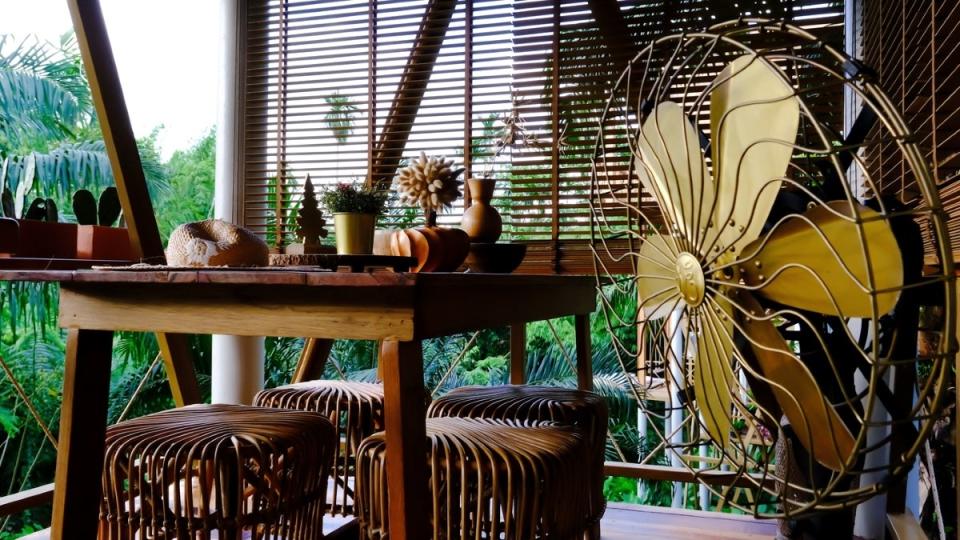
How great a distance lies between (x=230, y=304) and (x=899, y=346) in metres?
1.04

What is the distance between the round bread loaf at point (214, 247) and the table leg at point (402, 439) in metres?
0.48

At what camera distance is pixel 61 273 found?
1345mm

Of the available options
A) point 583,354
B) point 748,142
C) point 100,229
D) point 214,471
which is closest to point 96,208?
point 100,229

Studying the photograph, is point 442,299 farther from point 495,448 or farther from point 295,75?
point 295,75

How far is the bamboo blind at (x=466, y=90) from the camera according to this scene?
2873mm

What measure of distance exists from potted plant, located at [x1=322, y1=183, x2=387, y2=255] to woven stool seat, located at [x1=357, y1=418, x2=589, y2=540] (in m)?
0.46

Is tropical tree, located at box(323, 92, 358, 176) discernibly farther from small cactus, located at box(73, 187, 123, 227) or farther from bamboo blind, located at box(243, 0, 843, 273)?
small cactus, located at box(73, 187, 123, 227)

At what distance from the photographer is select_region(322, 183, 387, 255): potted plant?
1.70m

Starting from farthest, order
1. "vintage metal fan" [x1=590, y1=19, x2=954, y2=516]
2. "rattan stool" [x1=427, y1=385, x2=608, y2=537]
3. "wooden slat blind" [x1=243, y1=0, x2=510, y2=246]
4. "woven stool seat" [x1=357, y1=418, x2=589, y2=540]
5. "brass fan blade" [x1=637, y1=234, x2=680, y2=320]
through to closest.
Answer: "wooden slat blind" [x1=243, y1=0, x2=510, y2=246] < "rattan stool" [x1=427, y1=385, x2=608, y2=537] < "woven stool seat" [x1=357, y1=418, x2=589, y2=540] < "brass fan blade" [x1=637, y1=234, x2=680, y2=320] < "vintage metal fan" [x1=590, y1=19, x2=954, y2=516]

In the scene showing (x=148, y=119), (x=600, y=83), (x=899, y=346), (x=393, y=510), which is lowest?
(x=393, y=510)

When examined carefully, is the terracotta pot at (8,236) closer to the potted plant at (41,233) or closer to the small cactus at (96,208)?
the potted plant at (41,233)

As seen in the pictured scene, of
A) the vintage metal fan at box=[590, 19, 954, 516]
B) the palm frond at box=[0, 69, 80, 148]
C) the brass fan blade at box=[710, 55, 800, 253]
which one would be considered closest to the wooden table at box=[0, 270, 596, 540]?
the vintage metal fan at box=[590, 19, 954, 516]

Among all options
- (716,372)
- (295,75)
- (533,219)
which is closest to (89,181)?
(295,75)

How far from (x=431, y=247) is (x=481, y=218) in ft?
1.02
